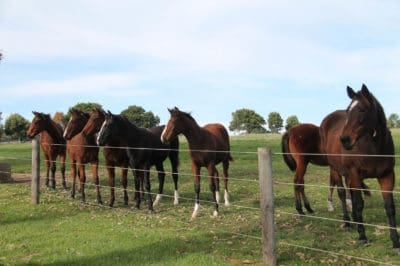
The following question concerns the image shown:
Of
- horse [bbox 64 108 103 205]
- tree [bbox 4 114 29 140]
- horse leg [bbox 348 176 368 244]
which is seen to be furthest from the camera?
tree [bbox 4 114 29 140]

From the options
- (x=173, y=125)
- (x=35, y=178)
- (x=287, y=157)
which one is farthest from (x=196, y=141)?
(x=35, y=178)

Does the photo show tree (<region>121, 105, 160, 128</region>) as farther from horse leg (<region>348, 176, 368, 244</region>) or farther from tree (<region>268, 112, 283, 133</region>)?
horse leg (<region>348, 176, 368, 244</region>)

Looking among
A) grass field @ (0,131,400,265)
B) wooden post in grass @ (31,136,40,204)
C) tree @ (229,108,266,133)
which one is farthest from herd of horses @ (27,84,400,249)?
tree @ (229,108,266,133)

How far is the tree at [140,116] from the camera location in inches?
3775

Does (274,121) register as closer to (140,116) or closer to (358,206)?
(140,116)

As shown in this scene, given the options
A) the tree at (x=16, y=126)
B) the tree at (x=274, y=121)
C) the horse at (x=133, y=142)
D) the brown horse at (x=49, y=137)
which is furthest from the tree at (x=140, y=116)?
the horse at (x=133, y=142)

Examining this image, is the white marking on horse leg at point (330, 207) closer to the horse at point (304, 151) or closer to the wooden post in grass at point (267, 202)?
the horse at point (304, 151)

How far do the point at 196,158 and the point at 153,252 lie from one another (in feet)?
10.3

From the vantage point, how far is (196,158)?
8234 mm

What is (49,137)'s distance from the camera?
12.2 meters

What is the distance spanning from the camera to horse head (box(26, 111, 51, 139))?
11602mm

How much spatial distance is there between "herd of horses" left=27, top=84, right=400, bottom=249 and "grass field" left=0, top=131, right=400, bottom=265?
404 millimetres

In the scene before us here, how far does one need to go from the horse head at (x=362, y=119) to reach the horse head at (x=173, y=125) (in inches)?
153

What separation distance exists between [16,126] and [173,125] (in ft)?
314
